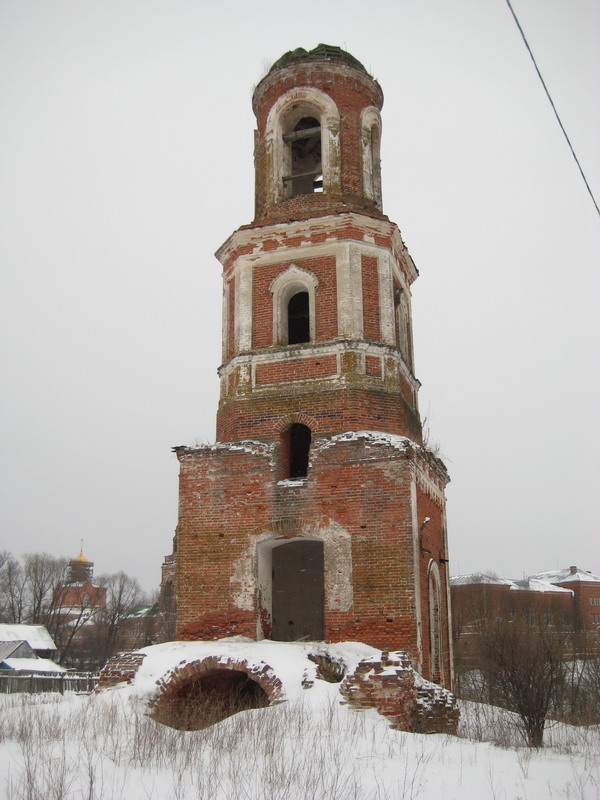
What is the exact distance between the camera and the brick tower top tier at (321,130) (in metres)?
14.8

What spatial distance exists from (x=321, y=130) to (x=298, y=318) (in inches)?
149

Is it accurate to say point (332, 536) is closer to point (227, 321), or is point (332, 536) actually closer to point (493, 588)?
point (227, 321)

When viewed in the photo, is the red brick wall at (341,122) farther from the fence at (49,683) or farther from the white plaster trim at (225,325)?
the fence at (49,683)

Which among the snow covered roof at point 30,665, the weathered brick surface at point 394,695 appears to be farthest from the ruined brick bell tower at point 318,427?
the snow covered roof at point 30,665

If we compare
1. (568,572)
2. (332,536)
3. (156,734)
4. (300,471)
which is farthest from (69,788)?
(568,572)

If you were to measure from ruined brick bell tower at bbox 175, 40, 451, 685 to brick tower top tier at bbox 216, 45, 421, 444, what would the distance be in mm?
29

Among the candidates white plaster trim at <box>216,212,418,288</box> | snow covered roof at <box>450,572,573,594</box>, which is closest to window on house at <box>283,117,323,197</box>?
white plaster trim at <box>216,212,418,288</box>

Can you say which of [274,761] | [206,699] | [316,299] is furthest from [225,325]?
[274,761]

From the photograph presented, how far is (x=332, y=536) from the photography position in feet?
39.4

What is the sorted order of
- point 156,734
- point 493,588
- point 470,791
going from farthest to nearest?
point 493,588 < point 156,734 < point 470,791

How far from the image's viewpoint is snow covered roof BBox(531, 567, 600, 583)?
59469 millimetres

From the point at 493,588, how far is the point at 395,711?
149 ft

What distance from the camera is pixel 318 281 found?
1402 cm

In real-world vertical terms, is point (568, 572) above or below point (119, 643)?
above
